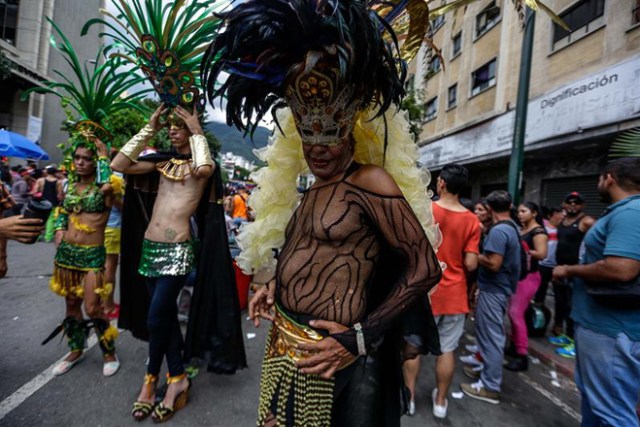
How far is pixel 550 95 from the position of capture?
8.49 m

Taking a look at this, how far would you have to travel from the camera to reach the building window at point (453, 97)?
49.9ft

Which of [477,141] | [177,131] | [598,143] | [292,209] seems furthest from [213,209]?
[477,141]

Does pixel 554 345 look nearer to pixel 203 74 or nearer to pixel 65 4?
pixel 203 74

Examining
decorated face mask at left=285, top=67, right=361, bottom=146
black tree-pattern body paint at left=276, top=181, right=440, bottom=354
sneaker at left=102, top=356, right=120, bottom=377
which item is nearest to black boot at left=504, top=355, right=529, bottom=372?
black tree-pattern body paint at left=276, top=181, right=440, bottom=354

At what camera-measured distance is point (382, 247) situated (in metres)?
1.59

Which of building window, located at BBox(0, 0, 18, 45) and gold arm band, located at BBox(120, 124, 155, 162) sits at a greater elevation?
building window, located at BBox(0, 0, 18, 45)

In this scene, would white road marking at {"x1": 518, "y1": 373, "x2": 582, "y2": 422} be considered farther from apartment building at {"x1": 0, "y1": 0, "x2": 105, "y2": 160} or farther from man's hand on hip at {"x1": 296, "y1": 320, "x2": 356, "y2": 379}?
apartment building at {"x1": 0, "y1": 0, "x2": 105, "y2": 160}

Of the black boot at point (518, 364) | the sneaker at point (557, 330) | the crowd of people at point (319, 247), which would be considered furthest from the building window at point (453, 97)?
the black boot at point (518, 364)

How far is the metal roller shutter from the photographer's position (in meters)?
8.03

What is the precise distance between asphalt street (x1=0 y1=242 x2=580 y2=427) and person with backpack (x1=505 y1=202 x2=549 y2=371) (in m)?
0.24

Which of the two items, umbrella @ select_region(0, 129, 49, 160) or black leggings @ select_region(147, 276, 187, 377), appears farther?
umbrella @ select_region(0, 129, 49, 160)

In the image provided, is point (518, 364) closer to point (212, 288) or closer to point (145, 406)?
point (212, 288)

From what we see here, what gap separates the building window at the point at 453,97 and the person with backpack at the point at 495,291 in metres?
13.5

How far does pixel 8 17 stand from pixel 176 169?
22132mm
